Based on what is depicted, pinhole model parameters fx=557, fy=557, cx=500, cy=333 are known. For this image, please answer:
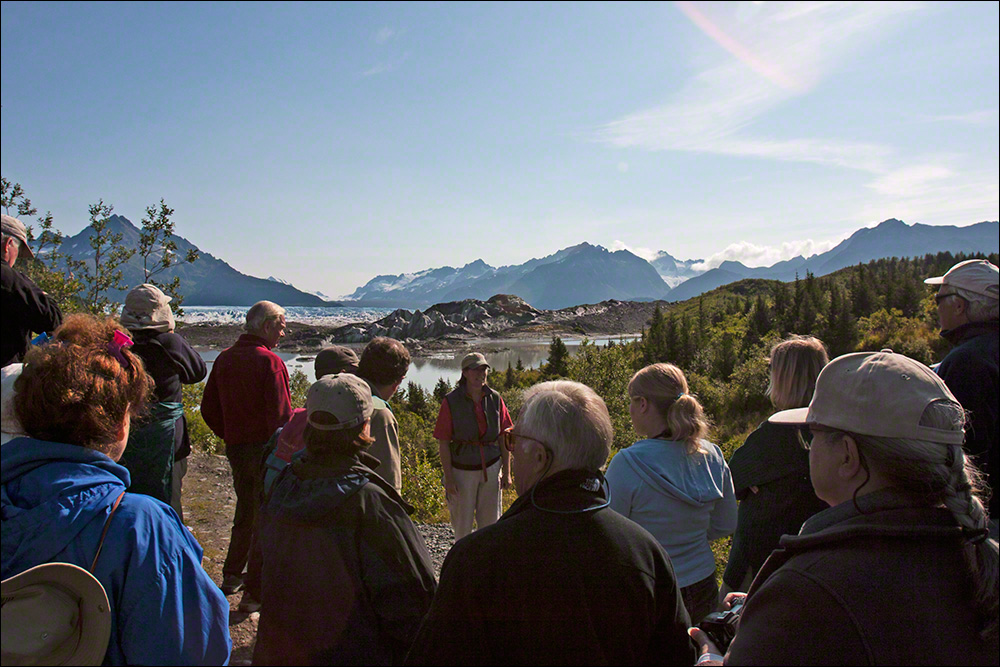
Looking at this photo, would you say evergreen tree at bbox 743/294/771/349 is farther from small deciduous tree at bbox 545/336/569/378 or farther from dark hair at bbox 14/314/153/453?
dark hair at bbox 14/314/153/453

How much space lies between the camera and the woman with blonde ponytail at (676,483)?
273cm

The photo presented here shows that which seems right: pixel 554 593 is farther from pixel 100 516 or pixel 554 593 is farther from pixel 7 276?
pixel 7 276

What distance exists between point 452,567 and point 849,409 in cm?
115

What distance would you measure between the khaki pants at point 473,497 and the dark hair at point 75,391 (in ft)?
12.0

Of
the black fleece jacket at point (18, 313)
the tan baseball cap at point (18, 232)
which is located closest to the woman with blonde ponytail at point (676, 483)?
the black fleece jacket at point (18, 313)

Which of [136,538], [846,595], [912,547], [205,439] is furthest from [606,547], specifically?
[205,439]

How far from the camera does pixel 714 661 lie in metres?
1.65

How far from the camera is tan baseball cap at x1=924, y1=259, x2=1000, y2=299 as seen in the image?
2.93 m

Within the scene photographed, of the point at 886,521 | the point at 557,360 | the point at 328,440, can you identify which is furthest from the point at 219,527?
the point at 557,360

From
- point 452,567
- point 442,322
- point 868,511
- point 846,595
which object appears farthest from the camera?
point 442,322

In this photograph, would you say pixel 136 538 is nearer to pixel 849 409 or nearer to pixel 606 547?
pixel 606 547

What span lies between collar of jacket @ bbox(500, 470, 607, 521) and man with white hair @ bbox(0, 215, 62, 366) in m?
2.78

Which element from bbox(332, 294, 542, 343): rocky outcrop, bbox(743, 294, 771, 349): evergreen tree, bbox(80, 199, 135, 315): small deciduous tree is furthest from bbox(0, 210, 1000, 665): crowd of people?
bbox(332, 294, 542, 343): rocky outcrop

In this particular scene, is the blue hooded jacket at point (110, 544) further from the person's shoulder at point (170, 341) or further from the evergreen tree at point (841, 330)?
the evergreen tree at point (841, 330)
